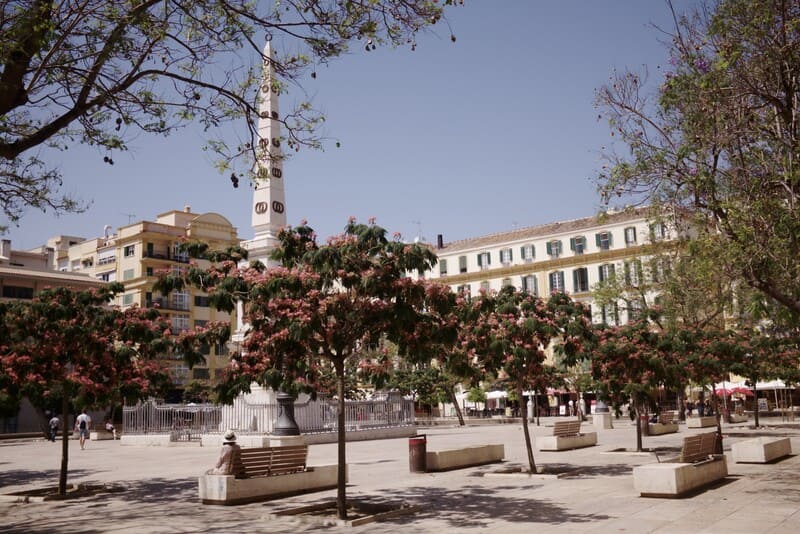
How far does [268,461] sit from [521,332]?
5558 millimetres

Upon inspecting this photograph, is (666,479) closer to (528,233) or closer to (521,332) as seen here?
(521,332)

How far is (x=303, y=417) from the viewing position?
1158 inches

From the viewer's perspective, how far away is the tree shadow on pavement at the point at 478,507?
422 inches

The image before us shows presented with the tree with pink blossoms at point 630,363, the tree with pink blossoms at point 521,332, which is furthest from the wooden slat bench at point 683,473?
the tree with pink blossoms at point 630,363

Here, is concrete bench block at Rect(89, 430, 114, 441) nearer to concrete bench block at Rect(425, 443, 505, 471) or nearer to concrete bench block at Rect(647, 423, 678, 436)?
concrete bench block at Rect(425, 443, 505, 471)

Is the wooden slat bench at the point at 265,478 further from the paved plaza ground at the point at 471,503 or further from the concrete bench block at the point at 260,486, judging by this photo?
the paved plaza ground at the point at 471,503

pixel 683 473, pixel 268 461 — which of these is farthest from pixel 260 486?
pixel 683 473

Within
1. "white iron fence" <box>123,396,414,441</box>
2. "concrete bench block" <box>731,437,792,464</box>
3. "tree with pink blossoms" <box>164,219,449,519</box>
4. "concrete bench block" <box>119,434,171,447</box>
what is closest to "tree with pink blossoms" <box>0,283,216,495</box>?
"tree with pink blossoms" <box>164,219,449,519</box>

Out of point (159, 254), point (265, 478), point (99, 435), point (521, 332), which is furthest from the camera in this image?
point (159, 254)

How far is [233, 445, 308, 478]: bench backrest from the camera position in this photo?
13164mm

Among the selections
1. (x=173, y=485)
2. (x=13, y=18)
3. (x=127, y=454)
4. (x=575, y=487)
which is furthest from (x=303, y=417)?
(x=13, y=18)

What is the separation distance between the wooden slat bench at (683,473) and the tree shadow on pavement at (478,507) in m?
1.62

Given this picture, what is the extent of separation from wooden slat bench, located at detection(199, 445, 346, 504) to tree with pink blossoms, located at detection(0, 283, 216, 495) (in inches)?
111

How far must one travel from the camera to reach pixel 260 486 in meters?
13.3
